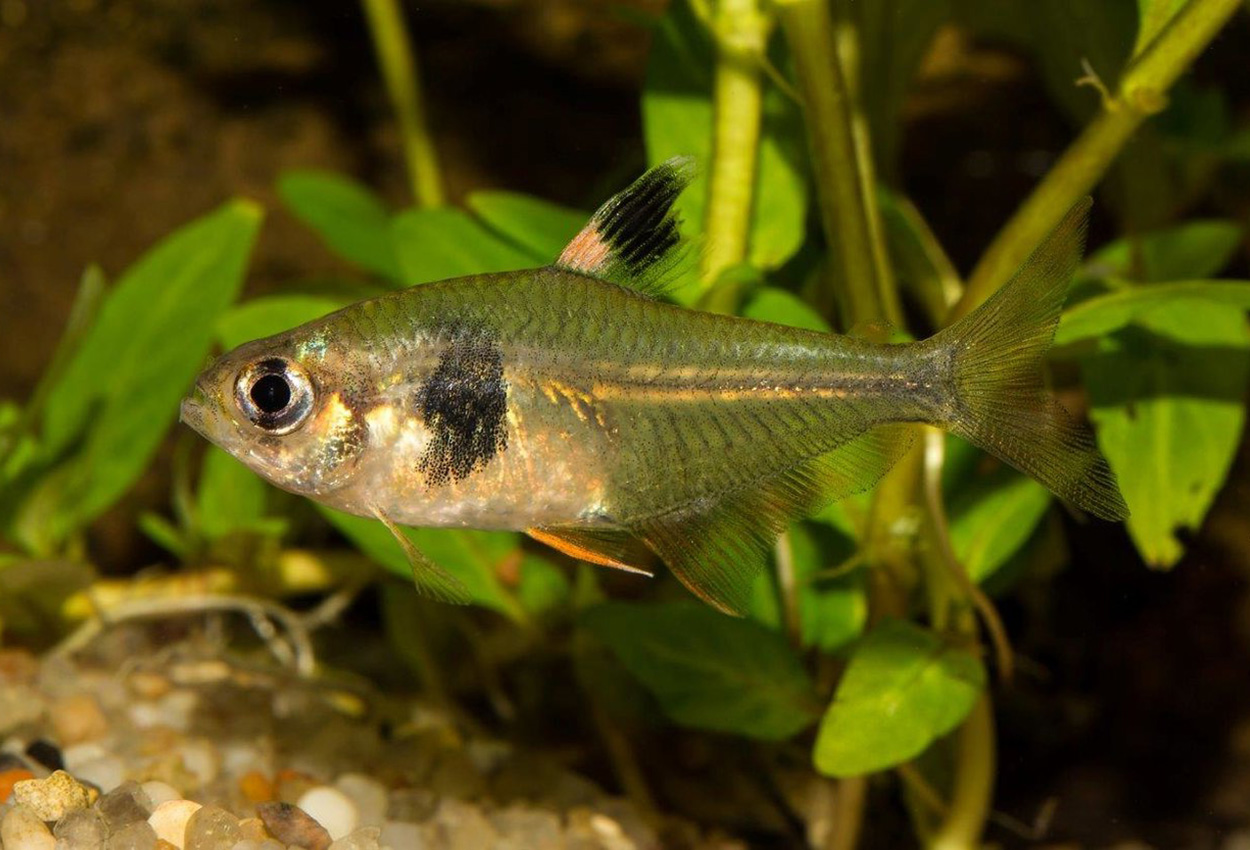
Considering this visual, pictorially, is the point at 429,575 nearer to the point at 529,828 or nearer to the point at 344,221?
the point at 529,828

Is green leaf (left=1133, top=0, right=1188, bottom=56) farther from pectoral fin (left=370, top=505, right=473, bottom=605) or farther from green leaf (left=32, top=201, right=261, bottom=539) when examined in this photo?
green leaf (left=32, top=201, right=261, bottom=539)

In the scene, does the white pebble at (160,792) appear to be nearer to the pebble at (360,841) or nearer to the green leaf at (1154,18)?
the pebble at (360,841)

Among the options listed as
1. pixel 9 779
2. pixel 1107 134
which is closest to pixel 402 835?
pixel 9 779

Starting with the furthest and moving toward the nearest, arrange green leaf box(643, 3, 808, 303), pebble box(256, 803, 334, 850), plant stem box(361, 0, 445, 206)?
plant stem box(361, 0, 445, 206) → green leaf box(643, 3, 808, 303) → pebble box(256, 803, 334, 850)

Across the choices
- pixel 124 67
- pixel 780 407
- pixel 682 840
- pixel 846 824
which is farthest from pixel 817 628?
pixel 124 67

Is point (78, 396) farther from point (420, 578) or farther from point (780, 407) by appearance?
point (780, 407)

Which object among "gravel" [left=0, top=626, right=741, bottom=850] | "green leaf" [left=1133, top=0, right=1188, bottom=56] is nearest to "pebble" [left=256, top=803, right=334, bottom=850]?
"gravel" [left=0, top=626, right=741, bottom=850]
